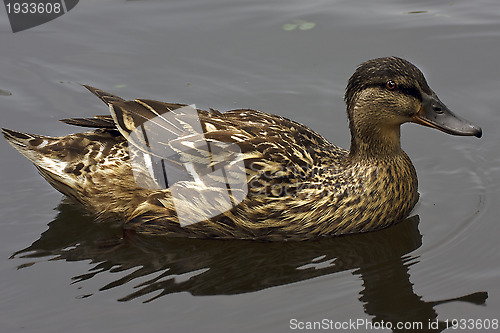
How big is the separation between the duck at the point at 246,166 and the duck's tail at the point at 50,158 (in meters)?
0.01

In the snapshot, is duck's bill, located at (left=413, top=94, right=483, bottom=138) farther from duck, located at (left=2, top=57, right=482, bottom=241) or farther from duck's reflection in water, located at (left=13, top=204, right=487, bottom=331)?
duck's reflection in water, located at (left=13, top=204, right=487, bottom=331)

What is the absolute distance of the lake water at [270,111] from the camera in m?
6.70

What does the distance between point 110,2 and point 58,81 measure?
1.92 meters

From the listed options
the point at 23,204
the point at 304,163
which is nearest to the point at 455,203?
the point at 304,163

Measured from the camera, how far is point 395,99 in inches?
294

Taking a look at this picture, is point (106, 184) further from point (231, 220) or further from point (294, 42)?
point (294, 42)

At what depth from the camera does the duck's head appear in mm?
7395

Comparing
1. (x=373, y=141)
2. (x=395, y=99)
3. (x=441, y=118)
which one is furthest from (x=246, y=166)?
(x=441, y=118)

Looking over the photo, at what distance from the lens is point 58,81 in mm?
10109

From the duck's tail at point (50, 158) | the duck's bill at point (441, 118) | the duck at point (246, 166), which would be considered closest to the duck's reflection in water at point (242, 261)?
the duck at point (246, 166)

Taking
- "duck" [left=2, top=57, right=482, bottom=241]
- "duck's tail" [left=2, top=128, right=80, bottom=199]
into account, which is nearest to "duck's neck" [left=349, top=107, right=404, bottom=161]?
"duck" [left=2, top=57, right=482, bottom=241]

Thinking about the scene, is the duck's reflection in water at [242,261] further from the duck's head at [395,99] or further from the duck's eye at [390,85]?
the duck's eye at [390,85]

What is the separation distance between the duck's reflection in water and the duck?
5.1 inches

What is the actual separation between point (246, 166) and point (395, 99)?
1498mm
